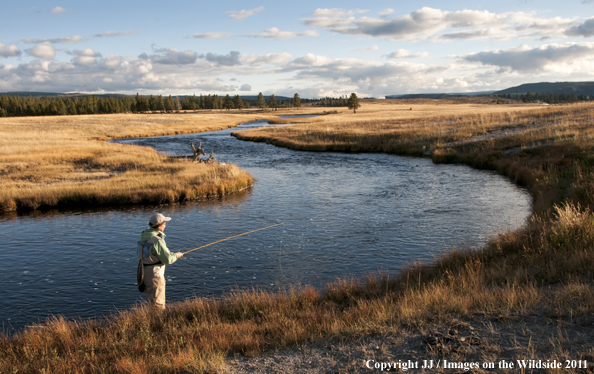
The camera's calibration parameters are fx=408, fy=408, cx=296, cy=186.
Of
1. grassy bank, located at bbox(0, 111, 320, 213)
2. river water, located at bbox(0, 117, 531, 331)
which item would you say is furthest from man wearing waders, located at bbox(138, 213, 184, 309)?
grassy bank, located at bbox(0, 111, 320, 213)

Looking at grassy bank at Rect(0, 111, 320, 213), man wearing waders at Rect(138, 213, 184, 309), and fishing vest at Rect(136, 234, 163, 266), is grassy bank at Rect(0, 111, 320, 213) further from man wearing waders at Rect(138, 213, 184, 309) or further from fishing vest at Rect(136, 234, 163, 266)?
fishing vest at Rect(136, 234, 163, 266)

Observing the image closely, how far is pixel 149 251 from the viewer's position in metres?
7.67

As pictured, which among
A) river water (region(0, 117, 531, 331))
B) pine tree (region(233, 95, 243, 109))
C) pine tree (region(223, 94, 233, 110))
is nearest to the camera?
river water (region(0, 117, 531, 331))

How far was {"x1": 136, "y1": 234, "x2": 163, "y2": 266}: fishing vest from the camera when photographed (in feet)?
24.9

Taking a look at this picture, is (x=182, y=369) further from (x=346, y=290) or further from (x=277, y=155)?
(x=277, y=155)

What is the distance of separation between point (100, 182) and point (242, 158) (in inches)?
634

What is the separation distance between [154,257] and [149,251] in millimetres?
173

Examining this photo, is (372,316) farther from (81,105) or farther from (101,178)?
(81,105)

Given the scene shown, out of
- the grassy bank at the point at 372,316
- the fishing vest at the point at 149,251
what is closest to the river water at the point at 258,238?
the grassy bank at the point at 372,316

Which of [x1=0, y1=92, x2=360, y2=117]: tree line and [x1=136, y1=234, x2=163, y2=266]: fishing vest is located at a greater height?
[x1=0, y1=92, x2=360, y2=117]: tree line

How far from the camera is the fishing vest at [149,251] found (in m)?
7.60

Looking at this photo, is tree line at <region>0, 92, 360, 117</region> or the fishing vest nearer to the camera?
the fishing vest

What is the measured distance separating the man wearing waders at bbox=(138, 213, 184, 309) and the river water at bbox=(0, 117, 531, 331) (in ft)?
7.22

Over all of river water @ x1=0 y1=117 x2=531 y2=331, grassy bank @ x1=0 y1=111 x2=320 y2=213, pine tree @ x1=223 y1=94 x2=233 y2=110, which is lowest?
river water @ x1=0 y1=117 x2=531 y2=331
